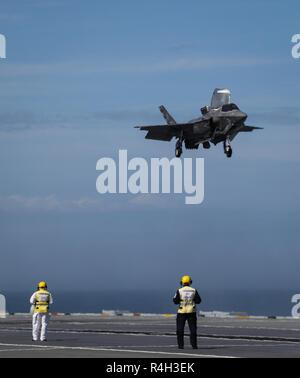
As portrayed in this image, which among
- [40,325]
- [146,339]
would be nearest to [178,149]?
[146,339]

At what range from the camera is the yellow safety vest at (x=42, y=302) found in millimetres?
44406

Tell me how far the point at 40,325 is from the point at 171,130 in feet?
104

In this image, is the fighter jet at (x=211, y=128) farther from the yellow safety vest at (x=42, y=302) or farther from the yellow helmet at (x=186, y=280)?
the yellow helmet at (x=186, y=280)

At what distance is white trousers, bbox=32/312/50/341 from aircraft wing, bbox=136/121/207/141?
2719cm

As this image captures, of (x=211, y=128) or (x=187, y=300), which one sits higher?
(x=211, y=128)

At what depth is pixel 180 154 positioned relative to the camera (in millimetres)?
71562

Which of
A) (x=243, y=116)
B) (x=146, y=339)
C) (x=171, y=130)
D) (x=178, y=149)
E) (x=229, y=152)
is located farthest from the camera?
(x=171, y=130)

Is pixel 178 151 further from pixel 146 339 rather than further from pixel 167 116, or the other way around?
pixel 146 339

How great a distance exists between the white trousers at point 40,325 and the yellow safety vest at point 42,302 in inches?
6.8

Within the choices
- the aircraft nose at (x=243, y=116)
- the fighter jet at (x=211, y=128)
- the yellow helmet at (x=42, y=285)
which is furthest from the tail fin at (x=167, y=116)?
the yellow helmet at (x=42, y=285)

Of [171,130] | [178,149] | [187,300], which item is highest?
[171,130]

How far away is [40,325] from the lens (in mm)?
44469

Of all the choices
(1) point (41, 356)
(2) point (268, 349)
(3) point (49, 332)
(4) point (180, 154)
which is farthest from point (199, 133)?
(1) point (41, 356)
